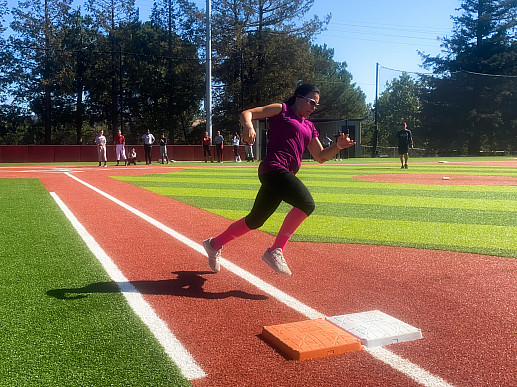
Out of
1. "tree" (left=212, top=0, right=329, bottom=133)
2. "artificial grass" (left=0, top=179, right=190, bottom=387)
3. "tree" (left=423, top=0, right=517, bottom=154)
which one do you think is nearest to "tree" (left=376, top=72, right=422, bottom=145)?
"tree" (left=423, top=0, right=517, bottom=154)

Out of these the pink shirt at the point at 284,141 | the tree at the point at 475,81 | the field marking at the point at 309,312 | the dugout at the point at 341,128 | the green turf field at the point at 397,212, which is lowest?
the field marking at the point at 309,312

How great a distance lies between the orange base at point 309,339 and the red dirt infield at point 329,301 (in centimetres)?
6

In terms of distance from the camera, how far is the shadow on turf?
162 inches

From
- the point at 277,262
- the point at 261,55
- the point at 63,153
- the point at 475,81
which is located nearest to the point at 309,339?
the point at 277,262

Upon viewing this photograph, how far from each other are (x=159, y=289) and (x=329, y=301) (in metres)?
1.56

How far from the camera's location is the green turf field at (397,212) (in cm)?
657

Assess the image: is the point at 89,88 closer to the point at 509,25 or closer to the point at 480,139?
the point at 480,139

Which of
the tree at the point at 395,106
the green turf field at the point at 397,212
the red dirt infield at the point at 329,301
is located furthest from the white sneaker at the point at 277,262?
the tree at the point at 395,106

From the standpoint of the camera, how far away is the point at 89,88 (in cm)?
5075

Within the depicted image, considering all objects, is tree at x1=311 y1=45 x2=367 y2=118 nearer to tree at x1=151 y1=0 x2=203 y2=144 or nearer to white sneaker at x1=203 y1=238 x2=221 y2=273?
tree at x1=151 y1=0 x2=203 y2=144

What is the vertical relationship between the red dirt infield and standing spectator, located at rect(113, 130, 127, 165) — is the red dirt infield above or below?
below

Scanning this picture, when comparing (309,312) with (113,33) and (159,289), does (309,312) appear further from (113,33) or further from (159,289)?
(113,33)

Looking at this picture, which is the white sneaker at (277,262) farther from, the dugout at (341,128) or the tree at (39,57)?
the tree at (39,57)

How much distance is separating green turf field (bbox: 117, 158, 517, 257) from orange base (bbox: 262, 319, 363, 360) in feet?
10.6
